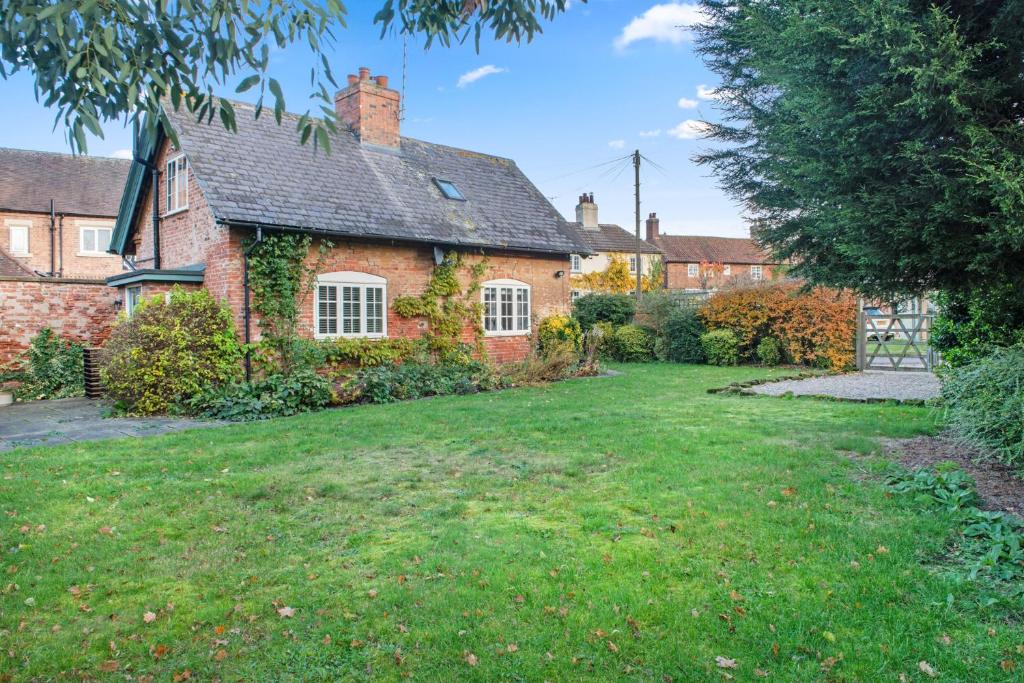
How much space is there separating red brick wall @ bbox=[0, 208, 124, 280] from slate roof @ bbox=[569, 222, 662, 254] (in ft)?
80.4

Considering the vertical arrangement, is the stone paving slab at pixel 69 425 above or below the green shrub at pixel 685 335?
below

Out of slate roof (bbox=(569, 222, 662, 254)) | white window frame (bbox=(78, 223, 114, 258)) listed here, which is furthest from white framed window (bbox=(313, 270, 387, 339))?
slate roof (bbox=(569, 222, 662, 254))

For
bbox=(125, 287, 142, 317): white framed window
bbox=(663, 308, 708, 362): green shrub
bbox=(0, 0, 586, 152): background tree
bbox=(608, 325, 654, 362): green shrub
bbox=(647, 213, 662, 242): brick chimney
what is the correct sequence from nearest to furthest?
bbox=(0, 0, 586, 152): background tree
bbox=(125, 287, 142, 317): white framed window
bbox=(663, 308, 708, 362): green shrub
bbox=(608, 325, 654, 362): green shrub
bbox=(647, 213, 662, 242): brick chimney

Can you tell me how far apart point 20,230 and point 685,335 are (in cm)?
2907

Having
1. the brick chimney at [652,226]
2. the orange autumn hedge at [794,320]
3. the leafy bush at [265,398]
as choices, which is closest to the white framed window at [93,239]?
the leafy bush at [265,398]

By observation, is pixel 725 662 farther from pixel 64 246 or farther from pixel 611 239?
pixel 611 239

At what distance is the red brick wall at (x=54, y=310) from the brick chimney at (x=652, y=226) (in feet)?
124

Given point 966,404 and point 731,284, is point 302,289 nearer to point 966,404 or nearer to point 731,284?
point 966,404

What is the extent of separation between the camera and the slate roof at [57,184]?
94.5ft

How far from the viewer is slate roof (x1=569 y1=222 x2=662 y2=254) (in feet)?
126

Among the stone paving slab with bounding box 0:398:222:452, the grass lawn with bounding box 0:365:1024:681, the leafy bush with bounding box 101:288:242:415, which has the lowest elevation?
the grass lawn with bounding box 0:365:1024:681

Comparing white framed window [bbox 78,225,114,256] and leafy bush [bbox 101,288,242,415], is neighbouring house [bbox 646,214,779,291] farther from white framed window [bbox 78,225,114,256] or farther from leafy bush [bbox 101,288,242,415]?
leafy bush [bbox 101,288,242,415]

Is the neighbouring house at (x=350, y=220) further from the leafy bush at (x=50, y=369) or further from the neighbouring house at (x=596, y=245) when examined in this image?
the neighbouring house at (x=596, y=245)

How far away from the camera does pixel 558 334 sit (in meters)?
18.1
